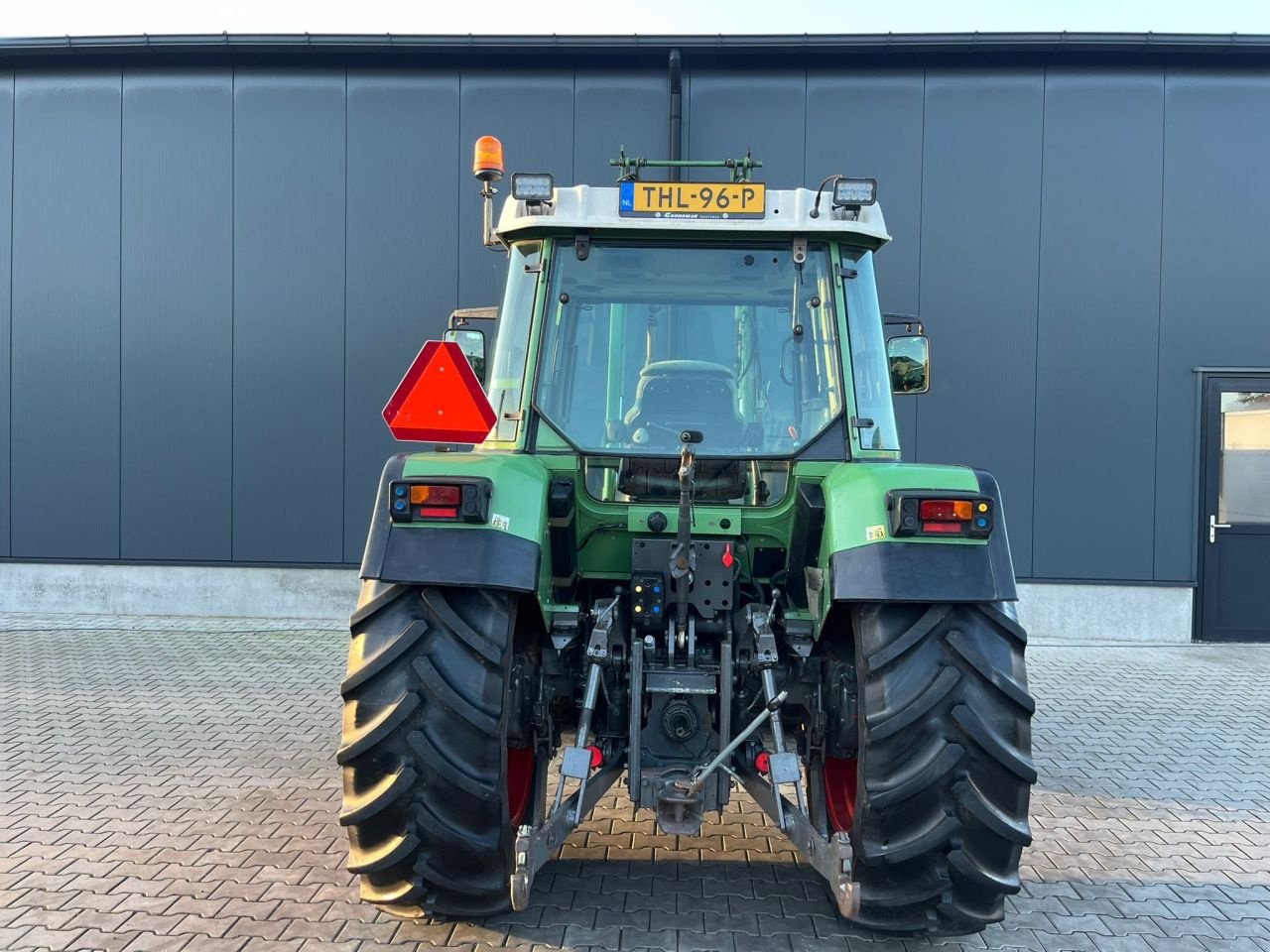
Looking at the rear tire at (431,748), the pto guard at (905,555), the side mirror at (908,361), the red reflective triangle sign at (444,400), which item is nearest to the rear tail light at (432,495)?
the rear tire at (431,748)

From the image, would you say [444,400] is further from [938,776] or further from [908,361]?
[938,776]

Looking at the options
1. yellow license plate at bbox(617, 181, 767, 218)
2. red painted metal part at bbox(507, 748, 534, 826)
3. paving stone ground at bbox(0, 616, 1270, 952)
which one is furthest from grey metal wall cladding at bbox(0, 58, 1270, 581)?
red painted metal part at bbox(507, 748, 534, 826)

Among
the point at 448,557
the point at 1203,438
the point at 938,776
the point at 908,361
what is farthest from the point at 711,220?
the point at 1203,438

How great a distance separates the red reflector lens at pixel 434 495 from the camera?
3092 millimetres

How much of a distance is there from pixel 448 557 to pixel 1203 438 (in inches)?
313

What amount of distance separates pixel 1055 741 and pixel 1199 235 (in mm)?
5242

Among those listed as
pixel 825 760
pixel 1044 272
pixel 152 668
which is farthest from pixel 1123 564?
pixel 152 668

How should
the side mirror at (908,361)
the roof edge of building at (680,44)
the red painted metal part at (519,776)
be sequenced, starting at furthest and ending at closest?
the roof edge of building at (680,44) → the side mirror at (908,361) → the red painted metal part at (519,776)

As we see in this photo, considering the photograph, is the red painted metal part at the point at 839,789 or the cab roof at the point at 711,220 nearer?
the red painted metal part at the point at 839,789

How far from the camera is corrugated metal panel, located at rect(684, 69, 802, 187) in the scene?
880 centimetres

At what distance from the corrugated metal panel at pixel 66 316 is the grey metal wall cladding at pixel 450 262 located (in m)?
0.03

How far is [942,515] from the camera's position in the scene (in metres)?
3.03

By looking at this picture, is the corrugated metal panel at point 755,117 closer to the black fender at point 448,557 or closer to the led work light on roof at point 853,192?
the led work light on roof at point 853,192

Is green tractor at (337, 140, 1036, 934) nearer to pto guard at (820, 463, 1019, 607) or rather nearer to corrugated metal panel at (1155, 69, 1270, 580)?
pto guard at (820, 463, 1019, 607)
